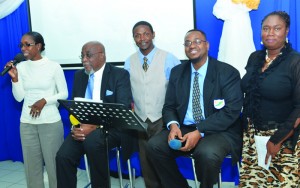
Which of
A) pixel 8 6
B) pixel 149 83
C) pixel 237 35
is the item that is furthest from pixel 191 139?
pixel 8 6

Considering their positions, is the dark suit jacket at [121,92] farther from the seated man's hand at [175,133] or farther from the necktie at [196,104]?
the necktie at [196,104]

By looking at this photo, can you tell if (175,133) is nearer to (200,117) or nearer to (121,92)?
(200,117)

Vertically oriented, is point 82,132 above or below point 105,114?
below

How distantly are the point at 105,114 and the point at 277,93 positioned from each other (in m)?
1.27

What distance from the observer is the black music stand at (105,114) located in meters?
2.20

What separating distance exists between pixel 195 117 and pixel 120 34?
1522mm

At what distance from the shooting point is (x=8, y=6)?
4.21 m

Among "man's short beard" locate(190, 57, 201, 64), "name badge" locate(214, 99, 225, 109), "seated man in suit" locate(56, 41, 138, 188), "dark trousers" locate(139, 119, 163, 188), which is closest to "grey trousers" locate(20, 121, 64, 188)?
"seated man in suit" locate(56, 41, 138, 188)

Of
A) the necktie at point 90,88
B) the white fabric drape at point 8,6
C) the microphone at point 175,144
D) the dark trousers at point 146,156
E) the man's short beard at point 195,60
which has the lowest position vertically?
the dark trousers at point 146,156

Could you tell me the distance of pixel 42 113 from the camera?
3137 mm

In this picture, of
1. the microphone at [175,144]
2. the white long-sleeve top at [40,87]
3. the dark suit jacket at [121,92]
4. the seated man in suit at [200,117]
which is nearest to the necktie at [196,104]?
the seated man in suit at [200,117]

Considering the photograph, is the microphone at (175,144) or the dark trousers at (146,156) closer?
the microphone at (175,144)

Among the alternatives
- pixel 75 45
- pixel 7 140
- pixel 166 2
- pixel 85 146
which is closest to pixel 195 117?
pixel 85 146

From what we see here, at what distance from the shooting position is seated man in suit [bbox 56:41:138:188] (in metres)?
2.76
